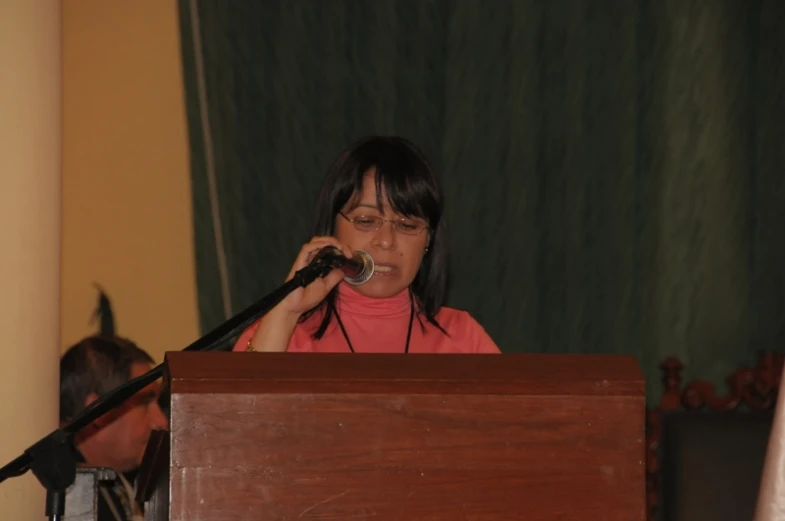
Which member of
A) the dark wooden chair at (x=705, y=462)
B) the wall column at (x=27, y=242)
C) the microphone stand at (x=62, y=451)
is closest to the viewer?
the microphone stand at (x=62, y=451)

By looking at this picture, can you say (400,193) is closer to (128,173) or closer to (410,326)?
(410,326)

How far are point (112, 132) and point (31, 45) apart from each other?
4.04ft

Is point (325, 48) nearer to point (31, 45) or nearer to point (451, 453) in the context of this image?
point (31, 45)

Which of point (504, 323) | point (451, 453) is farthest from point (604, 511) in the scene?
point (504, 323)

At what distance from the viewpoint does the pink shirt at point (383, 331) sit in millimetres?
2219

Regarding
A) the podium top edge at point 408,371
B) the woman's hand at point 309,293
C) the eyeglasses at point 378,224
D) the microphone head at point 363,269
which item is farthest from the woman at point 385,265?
the podium top edge at point 408,371

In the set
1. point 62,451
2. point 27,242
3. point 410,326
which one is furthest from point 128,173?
point 62,451

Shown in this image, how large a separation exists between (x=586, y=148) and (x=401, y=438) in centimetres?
235

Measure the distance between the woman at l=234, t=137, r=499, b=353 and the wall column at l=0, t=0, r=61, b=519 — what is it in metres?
0.38

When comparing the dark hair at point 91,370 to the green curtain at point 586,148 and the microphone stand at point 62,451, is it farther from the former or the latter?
the microphone stand at point 62,451

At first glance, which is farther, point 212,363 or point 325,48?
point 325,48

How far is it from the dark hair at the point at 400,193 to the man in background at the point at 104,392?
683 mm

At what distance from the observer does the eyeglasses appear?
7.29 ft

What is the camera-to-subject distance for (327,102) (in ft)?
11.1
